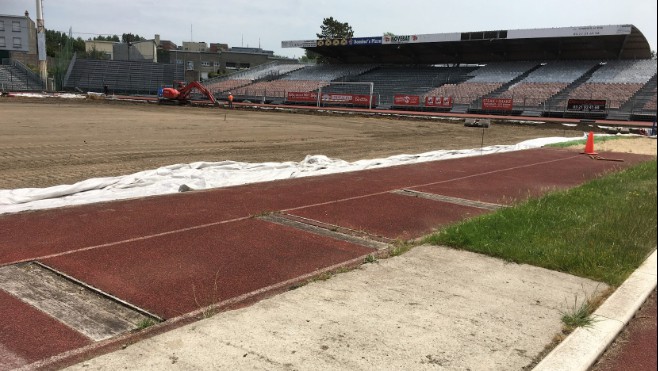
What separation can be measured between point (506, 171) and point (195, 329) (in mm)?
10848

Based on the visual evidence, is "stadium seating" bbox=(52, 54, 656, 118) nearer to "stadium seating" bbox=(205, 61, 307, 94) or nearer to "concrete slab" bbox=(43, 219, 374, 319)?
"stadium seating" bbox=(205, 61, 307, 94)

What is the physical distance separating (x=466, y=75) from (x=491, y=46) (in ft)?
15.6

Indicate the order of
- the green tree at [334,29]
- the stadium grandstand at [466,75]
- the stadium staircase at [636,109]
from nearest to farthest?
the stadium staircase at [636,109] → the stadium grandstand at [466,75] → the green tree at [334,29]

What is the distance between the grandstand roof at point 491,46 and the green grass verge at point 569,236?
4170 cm

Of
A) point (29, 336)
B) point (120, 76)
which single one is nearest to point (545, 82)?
point (29, 336)

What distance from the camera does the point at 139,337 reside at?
3.40 metres

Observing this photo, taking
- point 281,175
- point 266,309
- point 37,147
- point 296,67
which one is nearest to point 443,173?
point 281,175

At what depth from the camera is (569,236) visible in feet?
19.7

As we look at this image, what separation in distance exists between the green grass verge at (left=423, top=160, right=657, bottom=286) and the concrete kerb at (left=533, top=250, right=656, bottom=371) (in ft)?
0.70

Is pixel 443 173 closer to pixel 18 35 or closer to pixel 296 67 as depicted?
pixel 296 67

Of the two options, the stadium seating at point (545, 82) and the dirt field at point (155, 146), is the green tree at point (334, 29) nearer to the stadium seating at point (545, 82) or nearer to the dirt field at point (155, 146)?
the stadium seating at point (545, 82)

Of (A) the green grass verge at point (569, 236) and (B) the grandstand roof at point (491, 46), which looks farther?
(B) the grandstand roof at point (491, 46)

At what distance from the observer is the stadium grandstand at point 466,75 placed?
4284 centimetres

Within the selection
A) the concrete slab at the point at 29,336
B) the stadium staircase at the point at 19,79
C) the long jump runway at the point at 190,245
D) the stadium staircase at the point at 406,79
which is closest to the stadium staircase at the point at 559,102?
the stadium staircase at the point at 406,79
